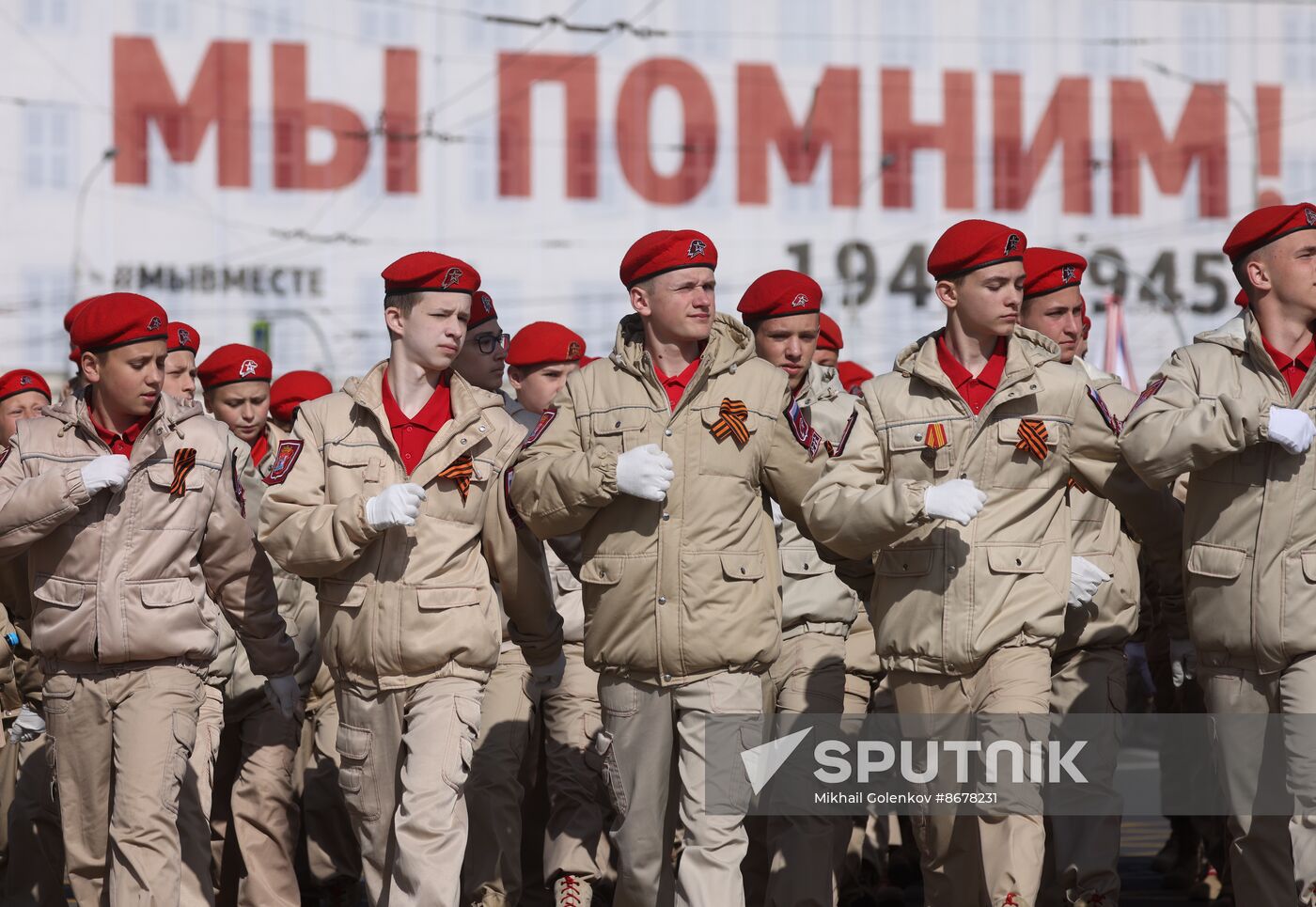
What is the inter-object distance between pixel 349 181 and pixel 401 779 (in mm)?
28862

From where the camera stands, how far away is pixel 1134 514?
7.34m

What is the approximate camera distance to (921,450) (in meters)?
6.88

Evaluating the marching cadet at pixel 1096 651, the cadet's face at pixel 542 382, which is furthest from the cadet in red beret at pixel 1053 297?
the cadet's face at pixel 542 382

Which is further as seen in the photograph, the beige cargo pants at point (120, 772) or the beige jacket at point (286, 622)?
the beige jacket at point (286, 622)

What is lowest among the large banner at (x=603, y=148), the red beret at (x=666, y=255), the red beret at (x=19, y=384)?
the red beret at (x=19, y=384)

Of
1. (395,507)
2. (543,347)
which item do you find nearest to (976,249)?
(395,507)

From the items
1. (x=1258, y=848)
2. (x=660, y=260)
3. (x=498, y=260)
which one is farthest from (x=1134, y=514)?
(x=498, y=260)

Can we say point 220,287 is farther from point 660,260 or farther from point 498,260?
point 660,260

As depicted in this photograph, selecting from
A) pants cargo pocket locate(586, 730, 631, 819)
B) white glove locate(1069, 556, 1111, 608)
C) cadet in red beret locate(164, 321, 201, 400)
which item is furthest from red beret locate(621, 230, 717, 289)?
cadet in red beret locate(164, 321, 201, 400)

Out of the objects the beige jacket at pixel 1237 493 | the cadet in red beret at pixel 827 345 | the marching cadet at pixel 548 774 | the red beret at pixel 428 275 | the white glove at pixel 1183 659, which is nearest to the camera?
the beige jacket at pixel 1237 493

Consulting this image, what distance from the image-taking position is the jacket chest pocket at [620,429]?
6.90m

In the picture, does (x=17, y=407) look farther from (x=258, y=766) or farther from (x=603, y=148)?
(x=603, y=148)

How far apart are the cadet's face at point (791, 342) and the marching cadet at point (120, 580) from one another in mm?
2612

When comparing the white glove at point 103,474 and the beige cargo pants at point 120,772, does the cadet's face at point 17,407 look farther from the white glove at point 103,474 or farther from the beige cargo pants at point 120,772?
the white glove at point 103,474
